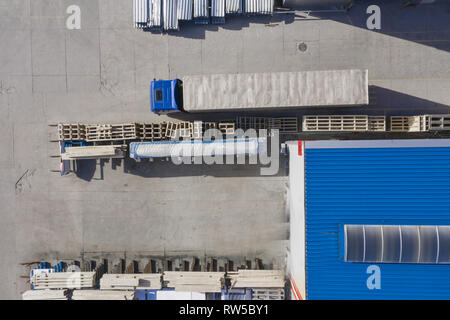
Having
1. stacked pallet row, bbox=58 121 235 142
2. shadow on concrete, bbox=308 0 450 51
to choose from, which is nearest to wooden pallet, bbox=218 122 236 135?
stacked pallet row, bbox=58 121 235 142

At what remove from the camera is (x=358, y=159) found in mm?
12555

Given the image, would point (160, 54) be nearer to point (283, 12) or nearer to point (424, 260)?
point (283, 12)

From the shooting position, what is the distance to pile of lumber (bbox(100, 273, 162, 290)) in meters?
16.6

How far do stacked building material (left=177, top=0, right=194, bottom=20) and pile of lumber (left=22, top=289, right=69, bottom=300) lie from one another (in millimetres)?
19268

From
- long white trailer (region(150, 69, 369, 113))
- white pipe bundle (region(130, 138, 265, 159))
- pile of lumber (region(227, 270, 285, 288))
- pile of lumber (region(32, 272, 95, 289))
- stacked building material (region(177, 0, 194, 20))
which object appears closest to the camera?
long white trailer (region(150, 69, 369, 113))

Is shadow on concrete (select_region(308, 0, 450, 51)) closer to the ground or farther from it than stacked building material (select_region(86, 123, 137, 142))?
farther from it

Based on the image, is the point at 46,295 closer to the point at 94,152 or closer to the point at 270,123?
the point at 94,152

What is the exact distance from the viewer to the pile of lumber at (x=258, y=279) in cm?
1620

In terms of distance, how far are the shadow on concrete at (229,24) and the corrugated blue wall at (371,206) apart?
9.83 meters

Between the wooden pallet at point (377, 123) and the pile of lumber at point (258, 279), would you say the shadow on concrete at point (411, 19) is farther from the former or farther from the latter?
the pile of lumber at point (258, 279)

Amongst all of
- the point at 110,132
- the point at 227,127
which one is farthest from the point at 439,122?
the point at 110,132

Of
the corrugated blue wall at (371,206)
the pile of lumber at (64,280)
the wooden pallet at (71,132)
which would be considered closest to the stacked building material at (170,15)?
the wooden pallet at (71,132)

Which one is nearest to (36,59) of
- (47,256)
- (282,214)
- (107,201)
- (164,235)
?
(107,201)

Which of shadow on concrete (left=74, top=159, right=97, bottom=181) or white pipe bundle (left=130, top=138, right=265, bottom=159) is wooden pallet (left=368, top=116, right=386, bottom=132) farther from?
shadow on concrete (left=74, top=159, right=97, bottom=181)
